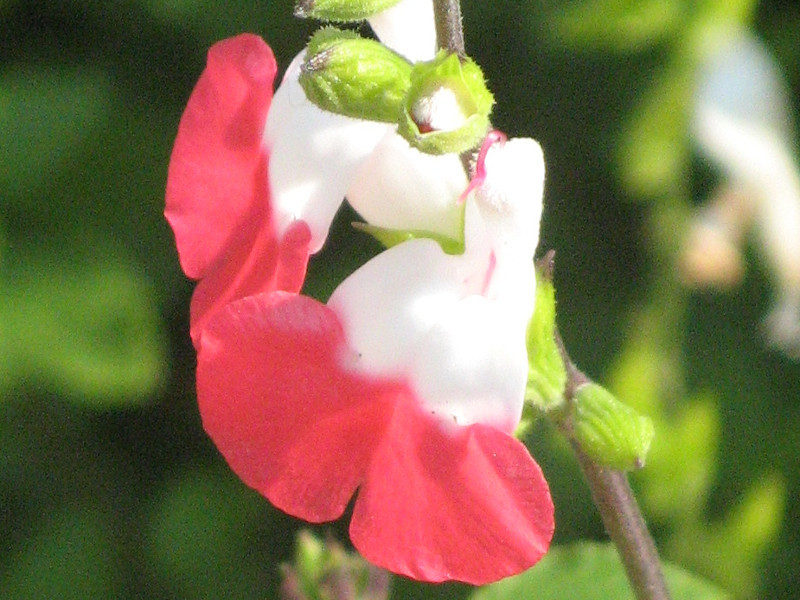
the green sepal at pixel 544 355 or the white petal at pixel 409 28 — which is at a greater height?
the white petal at pixel 409 28

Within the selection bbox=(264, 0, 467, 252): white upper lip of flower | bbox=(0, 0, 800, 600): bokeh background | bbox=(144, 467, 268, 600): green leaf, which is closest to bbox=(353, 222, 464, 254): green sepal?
bbox=(264, 0, 467, 252): white upper lip of flower

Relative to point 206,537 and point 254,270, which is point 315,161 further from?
point 206,537

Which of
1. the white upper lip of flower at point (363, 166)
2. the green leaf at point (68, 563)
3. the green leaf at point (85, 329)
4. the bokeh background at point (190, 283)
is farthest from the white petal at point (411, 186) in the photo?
the green leaf at point (68, 563)

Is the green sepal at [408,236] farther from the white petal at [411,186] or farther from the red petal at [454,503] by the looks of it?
the red petal at [454,503]

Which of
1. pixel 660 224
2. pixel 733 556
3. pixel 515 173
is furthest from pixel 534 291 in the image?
pixel 660 224

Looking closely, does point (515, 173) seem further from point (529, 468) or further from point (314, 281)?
point (314, 281)

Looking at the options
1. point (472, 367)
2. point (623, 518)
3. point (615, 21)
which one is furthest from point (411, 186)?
point (615, 21)
